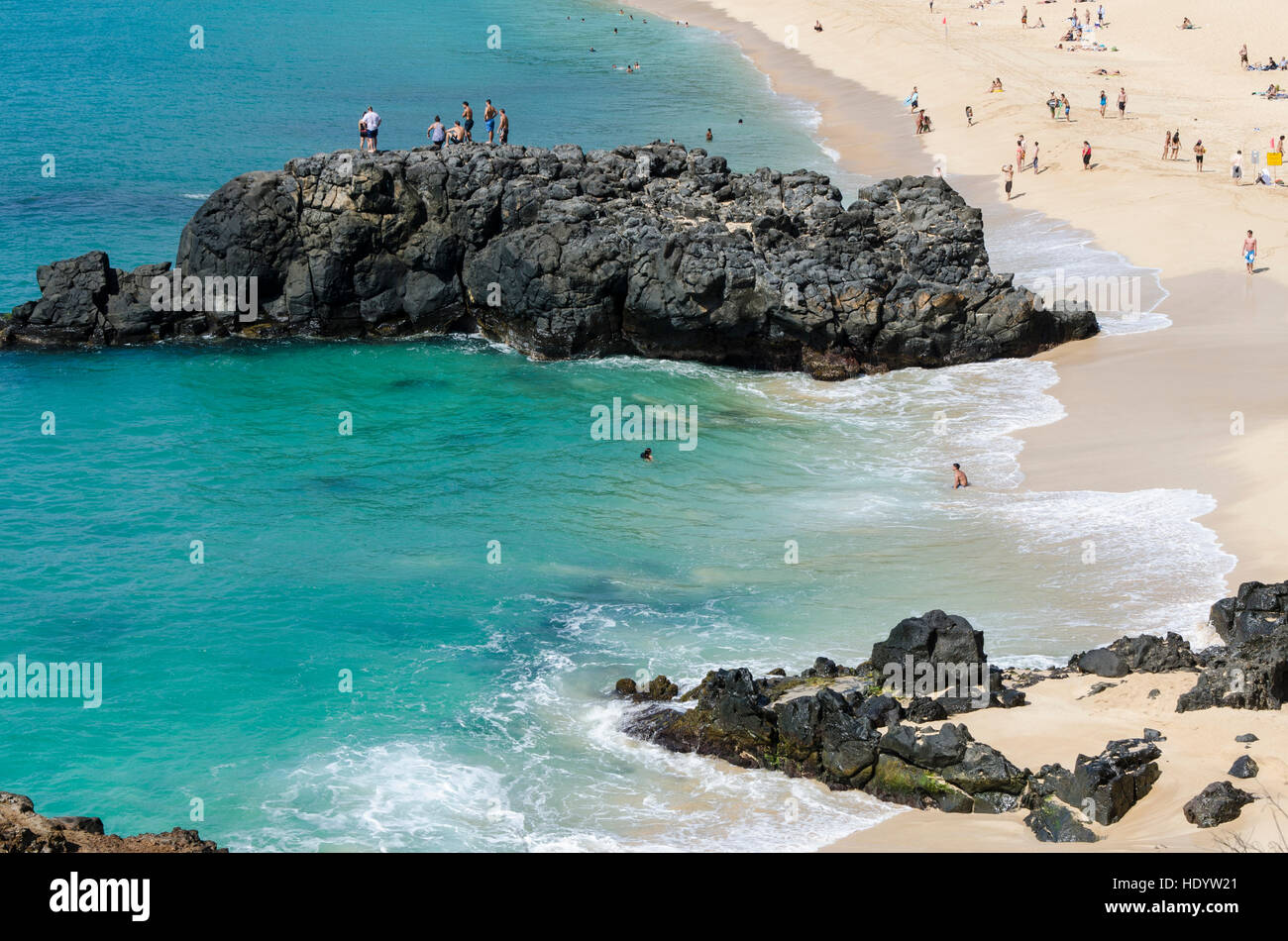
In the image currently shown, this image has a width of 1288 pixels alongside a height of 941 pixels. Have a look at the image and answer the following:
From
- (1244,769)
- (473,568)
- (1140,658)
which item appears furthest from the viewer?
(473,568)

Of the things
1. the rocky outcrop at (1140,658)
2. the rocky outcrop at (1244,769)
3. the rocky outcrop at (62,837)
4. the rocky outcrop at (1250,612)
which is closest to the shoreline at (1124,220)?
the rocky outcrop at (1250,612)

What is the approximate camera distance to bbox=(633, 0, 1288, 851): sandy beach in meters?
20.3

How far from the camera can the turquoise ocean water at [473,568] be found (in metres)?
21.8

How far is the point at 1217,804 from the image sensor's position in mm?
17359

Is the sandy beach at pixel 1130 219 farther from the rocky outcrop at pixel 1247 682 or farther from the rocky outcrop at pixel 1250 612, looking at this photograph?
the rocky outcrop at pixel 1250 612

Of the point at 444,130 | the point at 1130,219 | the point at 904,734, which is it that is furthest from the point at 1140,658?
the point at 1130,219

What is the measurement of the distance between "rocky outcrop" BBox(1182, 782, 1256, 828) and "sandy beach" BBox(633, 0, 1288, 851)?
0.53 ft

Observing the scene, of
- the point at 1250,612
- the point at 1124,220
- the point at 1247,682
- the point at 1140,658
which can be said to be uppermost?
the point at 1124,220

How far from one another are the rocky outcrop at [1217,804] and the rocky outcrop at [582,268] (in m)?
24.5

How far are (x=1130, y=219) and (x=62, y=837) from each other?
48716mm

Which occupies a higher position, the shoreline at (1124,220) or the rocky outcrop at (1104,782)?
the shoreline at (1124,220)

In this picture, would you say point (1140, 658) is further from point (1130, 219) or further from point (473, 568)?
point (1130, 219)
